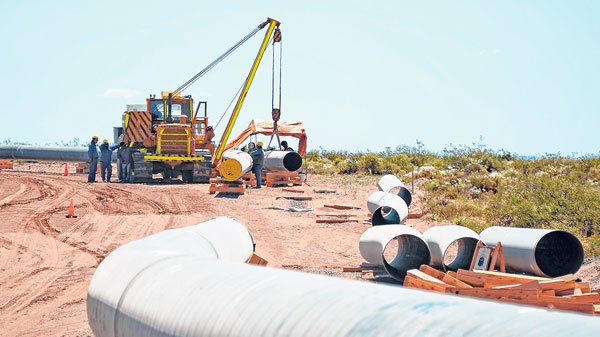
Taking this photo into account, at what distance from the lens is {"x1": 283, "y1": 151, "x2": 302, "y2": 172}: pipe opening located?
78.5 feet

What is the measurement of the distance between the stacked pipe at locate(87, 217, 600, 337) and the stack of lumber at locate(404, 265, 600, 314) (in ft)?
11.6

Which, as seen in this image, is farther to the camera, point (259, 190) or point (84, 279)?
point (259, 190)

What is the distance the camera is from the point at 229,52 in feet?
95.1

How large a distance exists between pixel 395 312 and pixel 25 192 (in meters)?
18.4

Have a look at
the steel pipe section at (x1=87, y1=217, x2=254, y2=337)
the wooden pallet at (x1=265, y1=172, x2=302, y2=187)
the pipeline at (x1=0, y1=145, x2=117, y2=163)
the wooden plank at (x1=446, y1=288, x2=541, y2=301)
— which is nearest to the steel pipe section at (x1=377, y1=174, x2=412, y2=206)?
the wooden pallet at (x1=265, y1=172, x2=302, y2=187)

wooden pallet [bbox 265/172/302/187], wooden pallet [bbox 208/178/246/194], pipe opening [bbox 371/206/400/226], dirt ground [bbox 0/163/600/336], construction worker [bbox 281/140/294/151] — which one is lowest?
dirt ground [bbox 0/163/600/336]

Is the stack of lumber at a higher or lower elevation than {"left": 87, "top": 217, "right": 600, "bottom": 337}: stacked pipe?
lower

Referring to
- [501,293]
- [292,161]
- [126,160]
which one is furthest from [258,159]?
[501,293]

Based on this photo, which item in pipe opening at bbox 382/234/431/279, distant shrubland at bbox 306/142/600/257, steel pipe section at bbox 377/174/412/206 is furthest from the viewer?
steel pipe section at bbox 377/174/412/206

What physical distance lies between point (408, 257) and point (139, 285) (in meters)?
6.14

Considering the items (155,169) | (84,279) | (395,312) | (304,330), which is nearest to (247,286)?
(304,330)

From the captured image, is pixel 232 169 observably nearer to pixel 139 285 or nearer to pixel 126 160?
pixel 126 160

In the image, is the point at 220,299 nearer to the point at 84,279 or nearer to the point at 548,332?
the point at 548,332

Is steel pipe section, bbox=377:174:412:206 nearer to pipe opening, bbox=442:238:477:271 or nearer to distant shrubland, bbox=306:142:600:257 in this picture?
distant shrubland, bbox=306:142:600:257
